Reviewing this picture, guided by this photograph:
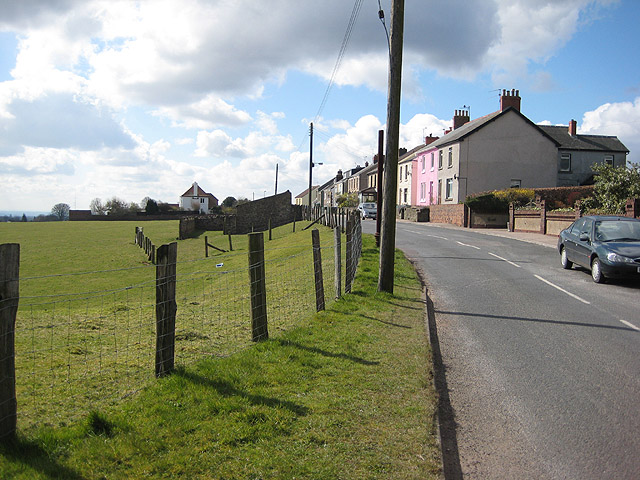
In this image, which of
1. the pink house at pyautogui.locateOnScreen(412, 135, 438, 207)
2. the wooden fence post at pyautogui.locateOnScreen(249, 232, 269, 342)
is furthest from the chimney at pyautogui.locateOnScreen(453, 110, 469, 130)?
the wooden fence post at pyautogui.locateOnScreen(249, 232, 269, 342)

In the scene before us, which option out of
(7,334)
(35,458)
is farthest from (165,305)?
(35,458)

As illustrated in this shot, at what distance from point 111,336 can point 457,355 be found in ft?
20.4

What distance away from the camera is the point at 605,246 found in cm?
1391

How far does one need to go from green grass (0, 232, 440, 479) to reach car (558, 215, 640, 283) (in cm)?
873

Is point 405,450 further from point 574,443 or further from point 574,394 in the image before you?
point 574,394

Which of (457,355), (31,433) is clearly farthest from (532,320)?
(31,433)

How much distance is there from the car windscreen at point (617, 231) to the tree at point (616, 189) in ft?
39.8

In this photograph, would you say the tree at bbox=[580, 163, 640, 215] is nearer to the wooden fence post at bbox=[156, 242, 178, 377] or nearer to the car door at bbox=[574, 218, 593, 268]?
the car door at bbox=[574, 218, 593, 268]

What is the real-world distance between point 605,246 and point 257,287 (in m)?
10.6

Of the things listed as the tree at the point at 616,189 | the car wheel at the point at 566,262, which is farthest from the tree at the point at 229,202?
the car wheel at the point at 566,262

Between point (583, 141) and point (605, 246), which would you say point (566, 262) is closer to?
point (605, 246)

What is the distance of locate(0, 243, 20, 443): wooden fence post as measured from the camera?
421 centimetres

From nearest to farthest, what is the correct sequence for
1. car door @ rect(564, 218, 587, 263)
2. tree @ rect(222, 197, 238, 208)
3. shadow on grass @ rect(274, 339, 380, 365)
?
shadow on grass @ rect(274, 339, 380, 365)
car door @ rect(564, 218, 587, 263)
tree @ rect(222, 197, 238, 208)

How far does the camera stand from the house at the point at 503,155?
4594 cm
